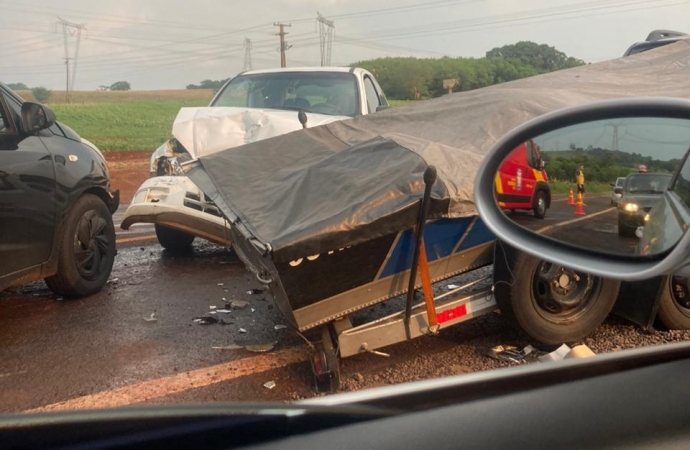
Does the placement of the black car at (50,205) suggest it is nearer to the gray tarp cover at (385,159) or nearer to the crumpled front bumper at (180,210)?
the crumpled front bumper at (180,210)

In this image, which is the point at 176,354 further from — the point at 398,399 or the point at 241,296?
the point at 398,399

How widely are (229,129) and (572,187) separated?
5.16 metres

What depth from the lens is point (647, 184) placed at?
1.89 meters

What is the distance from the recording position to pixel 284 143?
5492 millimetres

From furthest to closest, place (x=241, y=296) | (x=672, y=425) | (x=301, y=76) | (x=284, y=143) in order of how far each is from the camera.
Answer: (x=301, y=76), (x=241, y=296), (x=284, y=143), (x=672, y=425)

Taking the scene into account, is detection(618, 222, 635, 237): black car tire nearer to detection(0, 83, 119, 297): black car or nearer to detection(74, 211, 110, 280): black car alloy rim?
detection(0, 83, 119, 297): black car

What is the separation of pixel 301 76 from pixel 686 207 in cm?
715

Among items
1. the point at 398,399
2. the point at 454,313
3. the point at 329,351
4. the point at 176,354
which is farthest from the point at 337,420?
the point at 176,354

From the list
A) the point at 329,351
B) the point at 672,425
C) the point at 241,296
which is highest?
the point at 672,425

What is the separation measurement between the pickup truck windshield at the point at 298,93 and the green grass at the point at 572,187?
5.57 metres

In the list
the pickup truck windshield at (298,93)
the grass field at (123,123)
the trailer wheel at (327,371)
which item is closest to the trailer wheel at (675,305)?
the trailer wheel at (327,371)

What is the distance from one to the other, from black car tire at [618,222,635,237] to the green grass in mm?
131

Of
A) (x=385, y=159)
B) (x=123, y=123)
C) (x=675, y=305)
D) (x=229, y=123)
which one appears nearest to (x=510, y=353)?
(x=675, y=305)

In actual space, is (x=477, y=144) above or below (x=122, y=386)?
above
